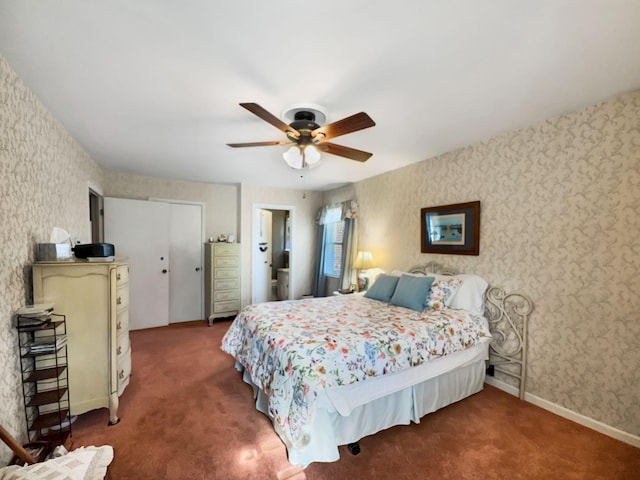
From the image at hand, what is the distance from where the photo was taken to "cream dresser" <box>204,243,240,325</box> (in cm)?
444

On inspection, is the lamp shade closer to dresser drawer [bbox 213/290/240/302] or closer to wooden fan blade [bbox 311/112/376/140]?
dresser drawer [bbox 213/290/240/302]

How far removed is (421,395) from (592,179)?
6.80 feet

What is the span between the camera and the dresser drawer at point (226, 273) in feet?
14.6

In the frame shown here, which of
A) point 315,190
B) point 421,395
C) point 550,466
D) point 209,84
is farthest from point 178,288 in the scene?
point 550,466

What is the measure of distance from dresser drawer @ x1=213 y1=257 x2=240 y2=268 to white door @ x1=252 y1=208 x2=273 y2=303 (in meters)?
0.38

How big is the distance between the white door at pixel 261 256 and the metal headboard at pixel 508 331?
11.7ft

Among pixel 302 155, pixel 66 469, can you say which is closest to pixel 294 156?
pixel 302 155

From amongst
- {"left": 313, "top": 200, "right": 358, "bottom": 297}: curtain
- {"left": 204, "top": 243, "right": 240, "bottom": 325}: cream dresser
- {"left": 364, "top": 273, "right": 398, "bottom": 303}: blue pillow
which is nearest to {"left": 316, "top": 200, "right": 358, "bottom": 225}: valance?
{"left": 313, "top": 200, "right": 358, "bottom": 297}: curtain

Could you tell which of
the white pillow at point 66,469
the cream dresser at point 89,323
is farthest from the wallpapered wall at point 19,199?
the white pillow at point 66,469

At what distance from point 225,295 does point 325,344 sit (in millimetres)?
3168

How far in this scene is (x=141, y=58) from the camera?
5.08 ft

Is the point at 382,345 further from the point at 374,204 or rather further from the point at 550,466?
the point at 374,204

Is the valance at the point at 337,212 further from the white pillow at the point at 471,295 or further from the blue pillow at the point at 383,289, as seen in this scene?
the white pillow at the point at 471,295

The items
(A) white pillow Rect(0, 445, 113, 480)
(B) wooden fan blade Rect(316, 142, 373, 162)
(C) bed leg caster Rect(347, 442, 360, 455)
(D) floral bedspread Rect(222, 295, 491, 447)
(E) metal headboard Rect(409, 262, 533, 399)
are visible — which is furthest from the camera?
(E) metal headboard Rect(409, 262, 533, 399)
